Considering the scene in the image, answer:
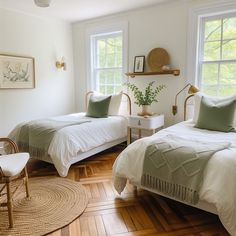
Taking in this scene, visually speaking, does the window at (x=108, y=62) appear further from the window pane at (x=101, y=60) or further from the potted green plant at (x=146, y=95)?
the potted green plant at (x=146, y=95)

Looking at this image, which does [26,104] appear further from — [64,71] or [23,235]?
[23,235]

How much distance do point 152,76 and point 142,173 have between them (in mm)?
2164

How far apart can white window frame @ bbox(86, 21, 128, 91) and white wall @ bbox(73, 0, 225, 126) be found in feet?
0.27

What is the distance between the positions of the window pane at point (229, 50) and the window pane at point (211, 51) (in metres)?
0.08

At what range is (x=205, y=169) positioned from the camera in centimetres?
176

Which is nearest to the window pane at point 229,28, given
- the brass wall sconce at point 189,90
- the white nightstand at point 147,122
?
the brass wall sconce at point 189,90

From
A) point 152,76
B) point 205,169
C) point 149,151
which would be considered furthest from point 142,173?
point 152,76

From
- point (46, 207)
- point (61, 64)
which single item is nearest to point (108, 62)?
point (61, 64)

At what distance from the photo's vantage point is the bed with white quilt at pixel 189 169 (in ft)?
5.34

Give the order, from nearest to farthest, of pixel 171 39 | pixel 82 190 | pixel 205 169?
pixel 205 169
pixel 82 190
pixel 171 39

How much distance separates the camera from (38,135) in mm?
2949

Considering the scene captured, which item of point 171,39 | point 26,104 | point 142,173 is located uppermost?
point 171,39

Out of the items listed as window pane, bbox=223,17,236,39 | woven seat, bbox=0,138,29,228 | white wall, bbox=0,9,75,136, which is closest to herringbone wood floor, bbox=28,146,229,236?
woven seat, bbox=0,138,29,228

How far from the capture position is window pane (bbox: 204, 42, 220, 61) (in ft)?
10.7
